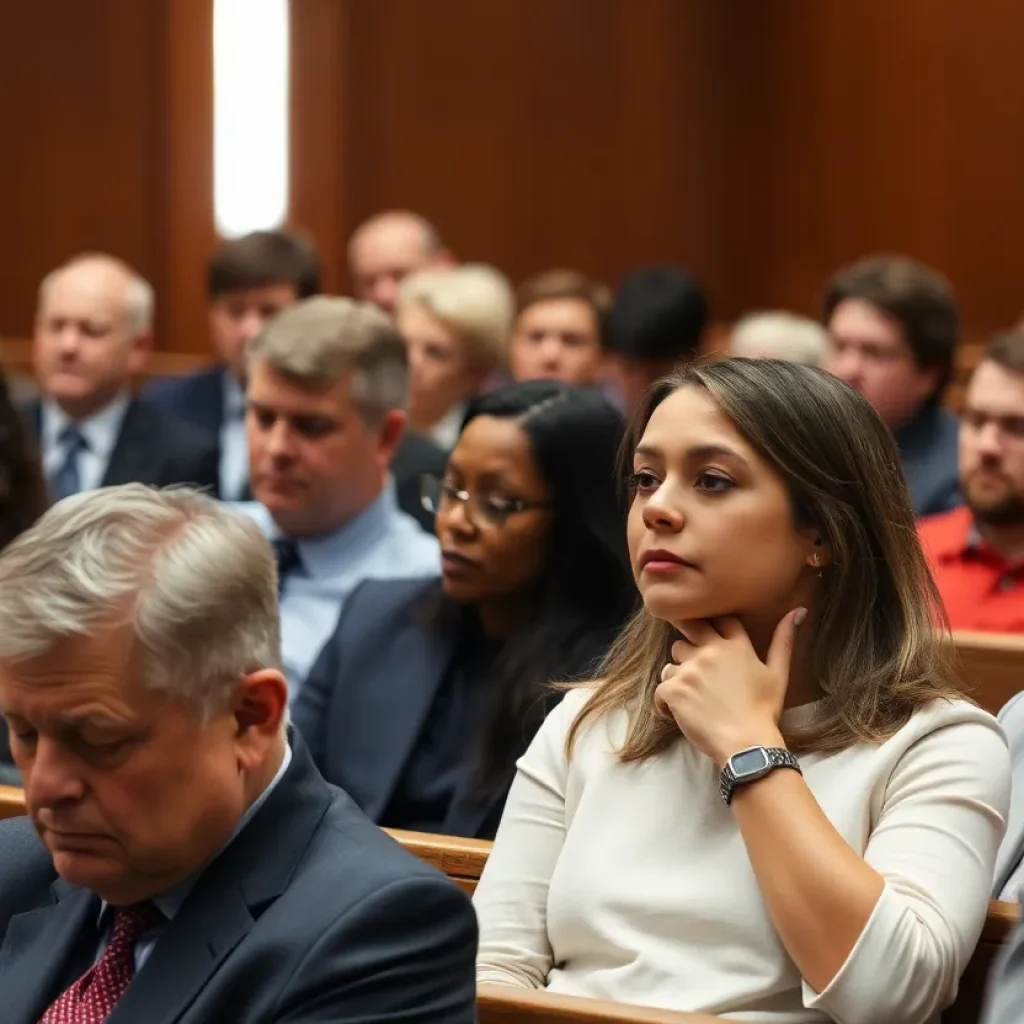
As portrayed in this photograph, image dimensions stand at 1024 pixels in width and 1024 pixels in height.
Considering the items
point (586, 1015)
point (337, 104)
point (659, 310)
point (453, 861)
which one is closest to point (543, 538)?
point (453, 861)

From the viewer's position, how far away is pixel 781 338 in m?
5.05

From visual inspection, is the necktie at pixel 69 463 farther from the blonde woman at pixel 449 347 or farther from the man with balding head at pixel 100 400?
the blonde woman at pixel 449 347

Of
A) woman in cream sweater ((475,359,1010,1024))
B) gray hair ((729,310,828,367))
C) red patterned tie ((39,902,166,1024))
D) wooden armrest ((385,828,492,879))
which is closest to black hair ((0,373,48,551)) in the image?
wooden armrest ((385,828,492,879))

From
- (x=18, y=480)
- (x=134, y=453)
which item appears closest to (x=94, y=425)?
(x=134, y=453)

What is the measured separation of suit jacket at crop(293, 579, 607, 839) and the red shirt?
1086 millimetres

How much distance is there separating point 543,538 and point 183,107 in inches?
182

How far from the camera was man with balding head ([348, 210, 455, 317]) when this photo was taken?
19.1 ft

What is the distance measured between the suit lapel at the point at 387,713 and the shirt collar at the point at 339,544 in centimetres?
54

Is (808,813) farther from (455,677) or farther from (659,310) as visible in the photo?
(659,310)

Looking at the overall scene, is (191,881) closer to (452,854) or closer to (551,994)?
(551,994)

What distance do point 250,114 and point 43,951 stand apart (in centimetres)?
560

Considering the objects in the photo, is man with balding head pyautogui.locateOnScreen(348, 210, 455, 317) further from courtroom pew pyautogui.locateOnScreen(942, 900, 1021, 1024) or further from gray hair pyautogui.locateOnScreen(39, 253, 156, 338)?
courtroom pew pyautogui.locateOnScreen(942, 900, 1021, 1024)

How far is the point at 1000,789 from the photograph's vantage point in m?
1.75

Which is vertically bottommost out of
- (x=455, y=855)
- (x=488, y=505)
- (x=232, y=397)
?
(x=232, y=397)
